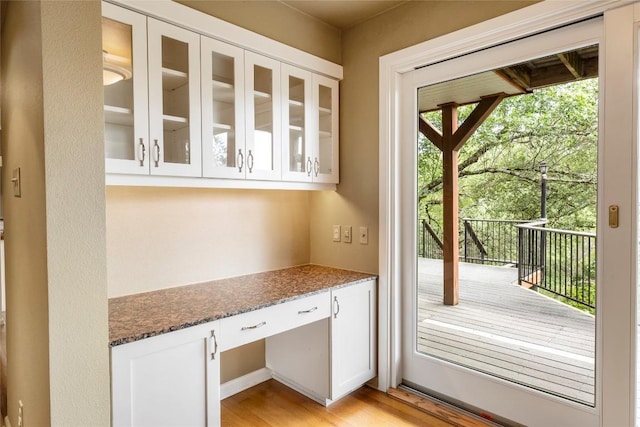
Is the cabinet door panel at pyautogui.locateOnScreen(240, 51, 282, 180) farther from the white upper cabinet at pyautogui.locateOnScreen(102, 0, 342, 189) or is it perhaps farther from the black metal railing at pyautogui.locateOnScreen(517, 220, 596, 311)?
the black metal railing at pyautogui.locateOnScreen(517, 220, 596, 311)

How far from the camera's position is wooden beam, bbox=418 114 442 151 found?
2.45 metres

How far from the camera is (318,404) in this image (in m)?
2.45

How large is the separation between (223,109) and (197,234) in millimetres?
764

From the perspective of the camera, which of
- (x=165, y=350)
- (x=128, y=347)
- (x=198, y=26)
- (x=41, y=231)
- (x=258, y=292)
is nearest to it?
(x=41, y=231)

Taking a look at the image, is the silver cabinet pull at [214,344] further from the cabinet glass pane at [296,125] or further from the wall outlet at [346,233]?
the wall outlet at [346,233]

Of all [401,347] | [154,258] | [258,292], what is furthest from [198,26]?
[401,347]

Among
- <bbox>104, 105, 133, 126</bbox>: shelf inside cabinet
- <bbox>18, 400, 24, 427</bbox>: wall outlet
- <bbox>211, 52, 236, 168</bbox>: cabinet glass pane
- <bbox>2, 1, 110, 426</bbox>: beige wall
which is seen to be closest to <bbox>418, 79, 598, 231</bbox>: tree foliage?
<bbox>211, 52, 236, 168</bbox>: cabinet glass pane

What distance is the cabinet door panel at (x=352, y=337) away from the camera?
236 cm

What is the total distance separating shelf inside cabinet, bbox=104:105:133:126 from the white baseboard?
5.56ft

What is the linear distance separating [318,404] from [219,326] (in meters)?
1.05

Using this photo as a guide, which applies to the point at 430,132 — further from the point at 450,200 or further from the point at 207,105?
the point at 207,105

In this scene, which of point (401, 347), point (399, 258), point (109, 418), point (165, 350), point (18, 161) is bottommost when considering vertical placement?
point (401, 347)

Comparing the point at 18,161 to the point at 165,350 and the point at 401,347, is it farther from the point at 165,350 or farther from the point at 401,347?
the point at 401,347

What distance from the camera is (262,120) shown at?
2.29 meters
